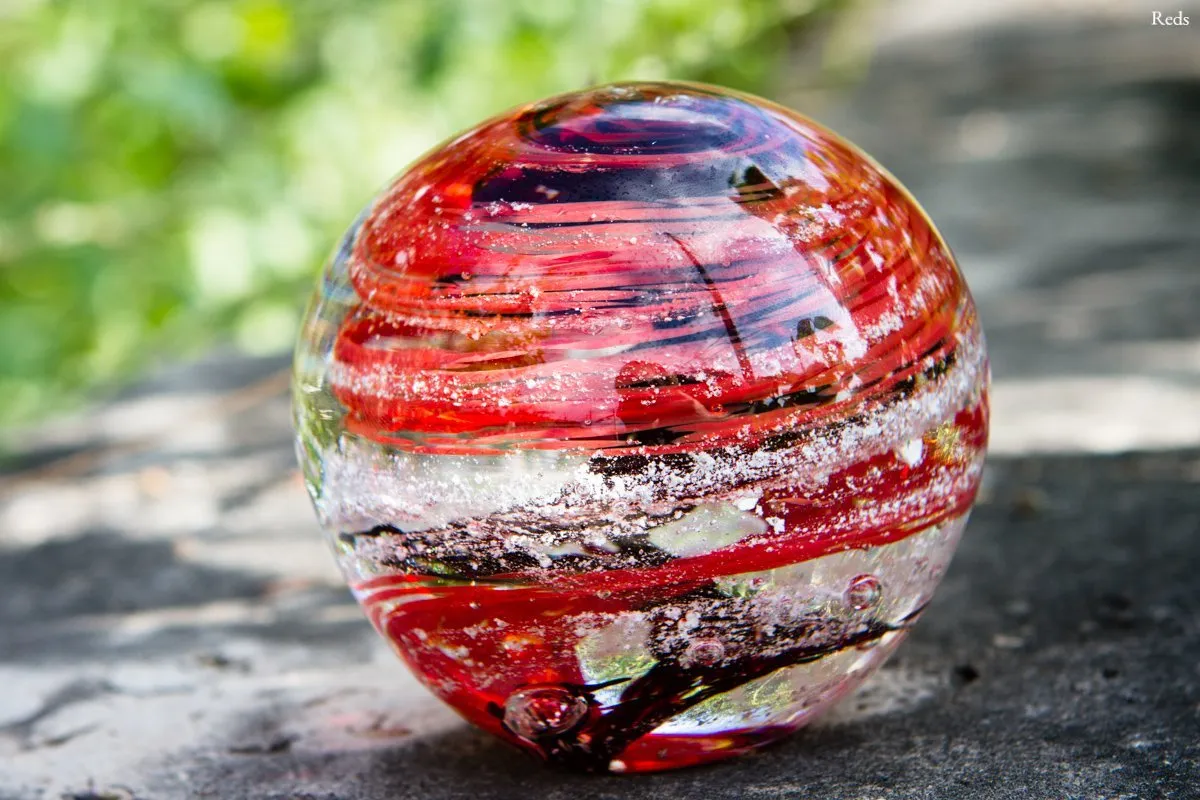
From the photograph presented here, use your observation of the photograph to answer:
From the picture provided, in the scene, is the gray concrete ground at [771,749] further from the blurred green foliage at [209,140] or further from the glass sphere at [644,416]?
the blurred green foliage at [209,140]

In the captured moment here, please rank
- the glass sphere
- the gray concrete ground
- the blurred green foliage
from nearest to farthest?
the glass sphere
the gray concrete ground
the blurred green foliage

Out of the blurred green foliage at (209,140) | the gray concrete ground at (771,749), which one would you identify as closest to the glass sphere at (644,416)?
the gray concrete ground at (771,749)

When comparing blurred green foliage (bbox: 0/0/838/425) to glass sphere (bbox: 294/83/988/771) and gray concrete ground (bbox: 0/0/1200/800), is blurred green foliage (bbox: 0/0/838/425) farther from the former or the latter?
glass sphere (bbox: 294/83/988/771)

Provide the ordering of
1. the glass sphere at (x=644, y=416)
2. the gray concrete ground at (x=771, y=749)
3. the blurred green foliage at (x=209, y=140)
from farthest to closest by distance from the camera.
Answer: the blurred green foliage at (x=209, y=140) → the gray concrete ground at (x=771, y=749) → the glass sphere at (x=644, y=416)

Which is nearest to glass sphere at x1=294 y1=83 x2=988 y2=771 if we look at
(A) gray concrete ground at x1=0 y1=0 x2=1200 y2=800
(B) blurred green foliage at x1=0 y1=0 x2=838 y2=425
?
(A) gray concrete ground at x1=0 y1=0 x2=1200 y2=800

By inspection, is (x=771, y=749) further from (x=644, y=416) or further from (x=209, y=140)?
(x=209, y=140)

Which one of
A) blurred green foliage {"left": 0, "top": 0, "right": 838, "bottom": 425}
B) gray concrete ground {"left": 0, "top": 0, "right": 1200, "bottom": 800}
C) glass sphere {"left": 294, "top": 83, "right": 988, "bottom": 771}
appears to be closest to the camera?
glass sphere {"left": 294, "top": 83, "right": 988, "bottom": 771}
